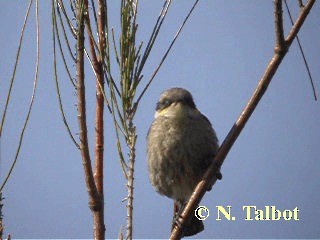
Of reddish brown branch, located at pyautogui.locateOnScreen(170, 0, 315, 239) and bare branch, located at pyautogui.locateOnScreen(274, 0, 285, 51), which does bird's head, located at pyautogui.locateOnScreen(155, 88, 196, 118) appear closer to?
reddish brown branch, located at pyautogui.locateOnScreen(170, 0, 315, 239)

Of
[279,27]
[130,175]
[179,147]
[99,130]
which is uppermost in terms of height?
[279,27]

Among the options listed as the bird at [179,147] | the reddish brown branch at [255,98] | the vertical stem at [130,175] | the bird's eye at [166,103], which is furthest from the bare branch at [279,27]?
the bird's eye at [166,103]

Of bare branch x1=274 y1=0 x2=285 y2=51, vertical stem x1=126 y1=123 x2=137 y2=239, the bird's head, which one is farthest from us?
the bird's head

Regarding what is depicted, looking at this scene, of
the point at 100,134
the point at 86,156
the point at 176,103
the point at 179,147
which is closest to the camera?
the point at 86,156

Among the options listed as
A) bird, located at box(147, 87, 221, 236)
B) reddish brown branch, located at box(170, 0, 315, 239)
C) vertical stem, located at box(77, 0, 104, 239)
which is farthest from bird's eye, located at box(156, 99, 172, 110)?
vertical stem, located at box(77, 0, 104, 239)

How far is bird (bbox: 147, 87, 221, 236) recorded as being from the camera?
10.8 feet

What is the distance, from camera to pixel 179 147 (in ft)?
10.8

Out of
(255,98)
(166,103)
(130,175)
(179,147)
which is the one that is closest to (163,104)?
(166,103)

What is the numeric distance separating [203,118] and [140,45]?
206 cm

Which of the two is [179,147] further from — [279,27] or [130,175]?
[130,175]

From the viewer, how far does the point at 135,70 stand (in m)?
1.45

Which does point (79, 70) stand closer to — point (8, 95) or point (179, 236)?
point (8, 95)

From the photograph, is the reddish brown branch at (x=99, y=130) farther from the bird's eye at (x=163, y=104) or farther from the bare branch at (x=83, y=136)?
the bird's eye at (x=163, y=104)

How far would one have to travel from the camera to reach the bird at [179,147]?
3.29 m
